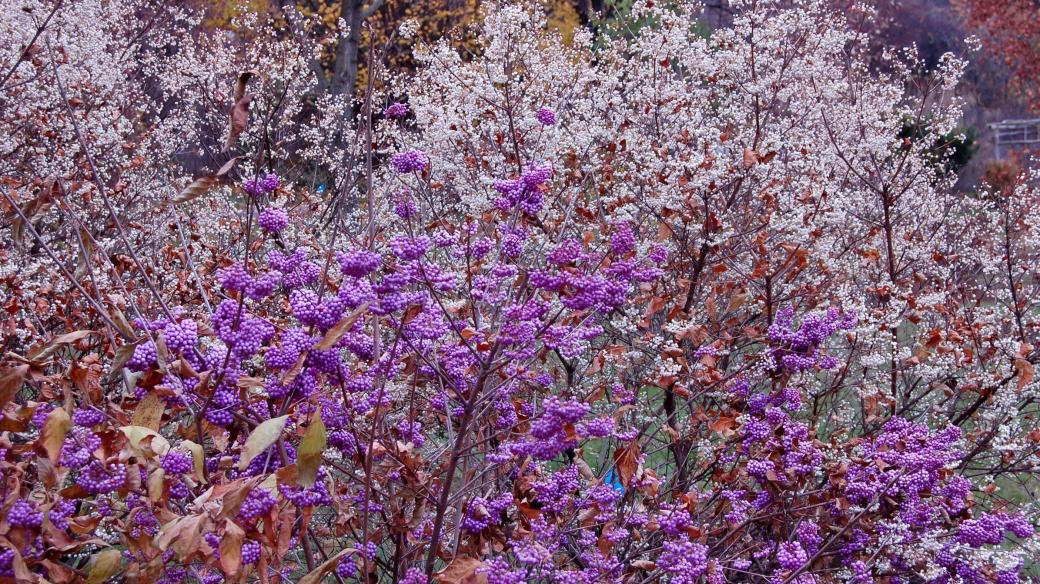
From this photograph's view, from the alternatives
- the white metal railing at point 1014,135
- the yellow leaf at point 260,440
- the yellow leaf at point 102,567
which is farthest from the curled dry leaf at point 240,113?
the white metal railing at point 1014,135

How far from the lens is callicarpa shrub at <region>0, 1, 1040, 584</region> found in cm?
174

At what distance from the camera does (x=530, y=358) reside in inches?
112

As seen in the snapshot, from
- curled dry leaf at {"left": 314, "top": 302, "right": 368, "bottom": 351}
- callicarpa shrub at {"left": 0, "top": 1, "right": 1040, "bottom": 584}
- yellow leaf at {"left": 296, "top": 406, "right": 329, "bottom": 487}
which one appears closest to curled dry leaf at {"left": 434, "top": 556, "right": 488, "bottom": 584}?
callicarpa shrub at {"left": 0, "top": 1, "right": 1040, "bottom": 584}

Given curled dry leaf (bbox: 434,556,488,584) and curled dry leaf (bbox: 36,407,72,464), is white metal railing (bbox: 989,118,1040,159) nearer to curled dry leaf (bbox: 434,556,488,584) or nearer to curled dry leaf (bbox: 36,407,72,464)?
curled dry leaf (bbox: 434,556,488,584)

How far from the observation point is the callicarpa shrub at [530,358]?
5.71ft

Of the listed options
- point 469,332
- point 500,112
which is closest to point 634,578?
point 469,332

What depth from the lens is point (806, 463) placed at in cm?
271

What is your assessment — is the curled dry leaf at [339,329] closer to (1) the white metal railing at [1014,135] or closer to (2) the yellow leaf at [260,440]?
A: (2) the yellow leaf at [260,440]

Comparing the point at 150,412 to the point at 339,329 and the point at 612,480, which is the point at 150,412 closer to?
the point at 339,329

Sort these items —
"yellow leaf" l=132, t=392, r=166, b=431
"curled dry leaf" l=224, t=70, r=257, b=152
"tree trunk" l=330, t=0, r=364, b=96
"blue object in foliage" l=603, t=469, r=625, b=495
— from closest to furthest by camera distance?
"curled dry leaf" l=224, t=70, r=257, b=152 → "yellow leaf" l=132, t=392, r=166, b=431 → "blue object in foliage" l=603, t=469, r=625, b=495 → "tree trunk" l=330, t=0, r=364, b=96

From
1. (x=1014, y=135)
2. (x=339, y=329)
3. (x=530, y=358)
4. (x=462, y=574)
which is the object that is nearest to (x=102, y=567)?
(x=339, y=329)

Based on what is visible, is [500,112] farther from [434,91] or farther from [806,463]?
[806,463]

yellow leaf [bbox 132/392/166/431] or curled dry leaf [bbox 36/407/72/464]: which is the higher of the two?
yellow leaf [bbox 132/392/166/431]

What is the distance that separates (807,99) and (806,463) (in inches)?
91.7
